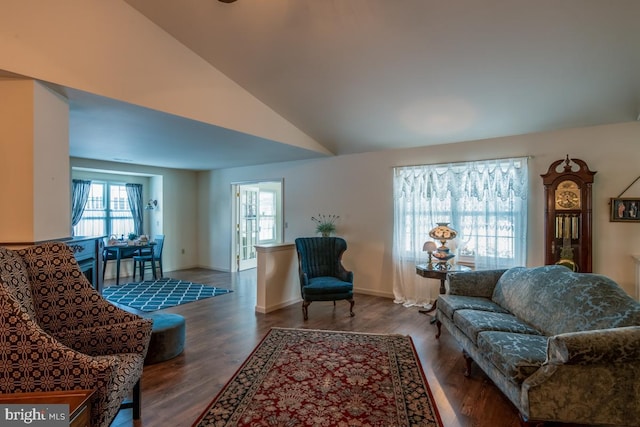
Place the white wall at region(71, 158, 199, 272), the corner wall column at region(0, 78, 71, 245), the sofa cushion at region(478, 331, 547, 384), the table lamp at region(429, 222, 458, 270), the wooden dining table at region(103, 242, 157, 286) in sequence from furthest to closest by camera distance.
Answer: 1. the white wall at region(71, 158, 199, 272)
2. the wooden dining table at region(103, 242, 157, 286)
3. the table lamp at region(429, 222, 458, 270)
4. the corner wall column at region(0, 78, 71, 245)
5. the sofa cushion at region(478, 331, 547, 384)

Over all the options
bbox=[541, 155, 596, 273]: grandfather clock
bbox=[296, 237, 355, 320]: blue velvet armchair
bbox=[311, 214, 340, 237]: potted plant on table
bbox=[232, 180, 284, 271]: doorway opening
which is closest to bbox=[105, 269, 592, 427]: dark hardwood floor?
bbox=[296, 237, 355, 320]: blue velvet armchair

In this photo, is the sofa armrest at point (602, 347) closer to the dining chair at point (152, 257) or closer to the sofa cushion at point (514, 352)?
the sofa cushion at point (514, 352)

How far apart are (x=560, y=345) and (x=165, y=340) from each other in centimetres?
293

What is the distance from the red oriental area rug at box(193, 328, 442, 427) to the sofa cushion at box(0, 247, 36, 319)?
3.99ft

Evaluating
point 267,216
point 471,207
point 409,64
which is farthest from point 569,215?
point 267,216

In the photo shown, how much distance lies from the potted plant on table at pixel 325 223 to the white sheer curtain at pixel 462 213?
3.52ft

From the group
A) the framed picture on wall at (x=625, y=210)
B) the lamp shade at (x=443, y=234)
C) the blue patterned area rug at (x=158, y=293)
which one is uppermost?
the framed picture on wall at (x=625, y=210)

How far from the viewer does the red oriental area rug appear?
2.01 metres

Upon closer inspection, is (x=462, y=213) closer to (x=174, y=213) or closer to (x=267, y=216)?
(x=267, y=216)

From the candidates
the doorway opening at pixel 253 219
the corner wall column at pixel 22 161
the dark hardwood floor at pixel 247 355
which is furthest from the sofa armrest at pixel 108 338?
the doorway opening at pixel 253 219

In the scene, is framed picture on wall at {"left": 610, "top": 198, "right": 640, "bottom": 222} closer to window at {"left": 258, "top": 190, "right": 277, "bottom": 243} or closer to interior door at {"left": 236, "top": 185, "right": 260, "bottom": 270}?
interior door at {"left": 236, "top": 185, "right": 260, "bottom": 270}

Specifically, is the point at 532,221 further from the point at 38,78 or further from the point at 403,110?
the point at 38,78

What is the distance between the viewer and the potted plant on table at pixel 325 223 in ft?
17.2

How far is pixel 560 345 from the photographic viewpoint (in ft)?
5.68
